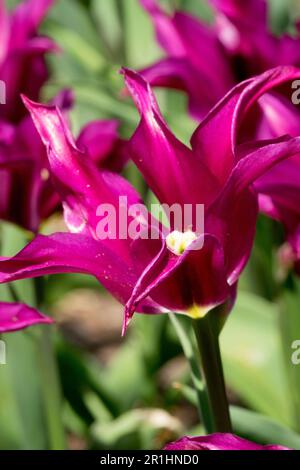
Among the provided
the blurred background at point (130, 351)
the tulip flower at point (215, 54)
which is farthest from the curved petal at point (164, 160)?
the tulip flower at point (215, 54)

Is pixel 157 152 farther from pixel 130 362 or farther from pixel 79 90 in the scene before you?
pixel 130 362

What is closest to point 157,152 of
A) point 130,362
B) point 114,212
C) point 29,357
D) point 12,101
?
point 114,212

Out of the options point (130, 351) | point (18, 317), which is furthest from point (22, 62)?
point (130, 351)

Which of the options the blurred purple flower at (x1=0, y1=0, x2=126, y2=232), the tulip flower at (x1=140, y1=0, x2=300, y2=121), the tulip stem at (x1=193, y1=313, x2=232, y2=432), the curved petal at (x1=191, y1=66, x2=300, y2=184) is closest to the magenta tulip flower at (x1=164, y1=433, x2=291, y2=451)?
the tulip stem at (x1=193, y1=313, x2=232, y2=432)

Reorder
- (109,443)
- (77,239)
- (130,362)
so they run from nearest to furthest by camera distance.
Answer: (77,239) → (109,443) → (130,362)

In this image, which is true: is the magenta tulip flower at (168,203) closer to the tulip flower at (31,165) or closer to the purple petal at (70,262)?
the purple petal at (70,262)

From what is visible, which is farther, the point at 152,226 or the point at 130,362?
the point at 130,362

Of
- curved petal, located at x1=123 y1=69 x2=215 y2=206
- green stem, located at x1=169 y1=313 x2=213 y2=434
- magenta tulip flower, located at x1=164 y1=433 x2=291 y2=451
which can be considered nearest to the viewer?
magenta tulip flower, located at x1=164 y1=433 x2=291 y2=451

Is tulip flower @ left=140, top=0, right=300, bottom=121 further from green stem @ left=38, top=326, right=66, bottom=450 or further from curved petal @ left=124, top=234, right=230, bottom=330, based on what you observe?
curved petal @ left=124, top=234, right=230, bottom=330
